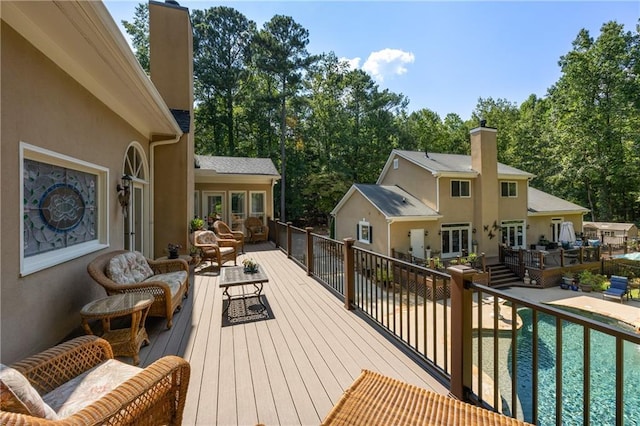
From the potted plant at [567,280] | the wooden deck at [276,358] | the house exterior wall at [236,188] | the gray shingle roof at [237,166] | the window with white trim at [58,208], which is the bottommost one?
the potted plant at [567,280]

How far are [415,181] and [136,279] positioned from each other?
1301cm

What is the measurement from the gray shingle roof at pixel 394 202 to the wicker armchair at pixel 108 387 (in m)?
10.8

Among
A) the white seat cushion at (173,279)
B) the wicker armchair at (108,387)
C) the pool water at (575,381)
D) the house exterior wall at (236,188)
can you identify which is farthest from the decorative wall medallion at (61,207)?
the house exterior wall at (236,188)

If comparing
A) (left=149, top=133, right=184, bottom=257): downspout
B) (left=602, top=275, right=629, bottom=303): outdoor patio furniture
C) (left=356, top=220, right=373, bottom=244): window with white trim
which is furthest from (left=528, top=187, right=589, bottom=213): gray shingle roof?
(left=149, top=133, right=184, bottom=257): downspout

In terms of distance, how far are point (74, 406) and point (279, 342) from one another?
6.15 ft

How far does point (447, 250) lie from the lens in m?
13.3

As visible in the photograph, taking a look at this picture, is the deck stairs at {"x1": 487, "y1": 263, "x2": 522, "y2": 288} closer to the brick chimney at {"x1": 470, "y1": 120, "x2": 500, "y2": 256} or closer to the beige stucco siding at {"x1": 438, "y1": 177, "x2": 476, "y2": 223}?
the brick chimney at {"x1": 470, "y1": 120, "x2": 500, "y2": 256}

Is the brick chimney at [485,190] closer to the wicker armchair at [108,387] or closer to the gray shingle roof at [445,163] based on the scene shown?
the gray shingle roof at [445,163]

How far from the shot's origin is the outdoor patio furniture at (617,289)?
10.6m

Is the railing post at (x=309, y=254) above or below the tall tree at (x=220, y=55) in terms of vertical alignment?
below

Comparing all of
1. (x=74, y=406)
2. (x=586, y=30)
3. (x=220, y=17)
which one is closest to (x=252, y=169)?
(x=74, y=406)

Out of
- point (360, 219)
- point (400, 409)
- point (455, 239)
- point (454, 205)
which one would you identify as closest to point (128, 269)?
point (400, 409)

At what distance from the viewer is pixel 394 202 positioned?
13133 millimetres

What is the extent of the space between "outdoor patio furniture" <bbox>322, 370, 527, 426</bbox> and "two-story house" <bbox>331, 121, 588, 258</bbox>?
1028 cm
